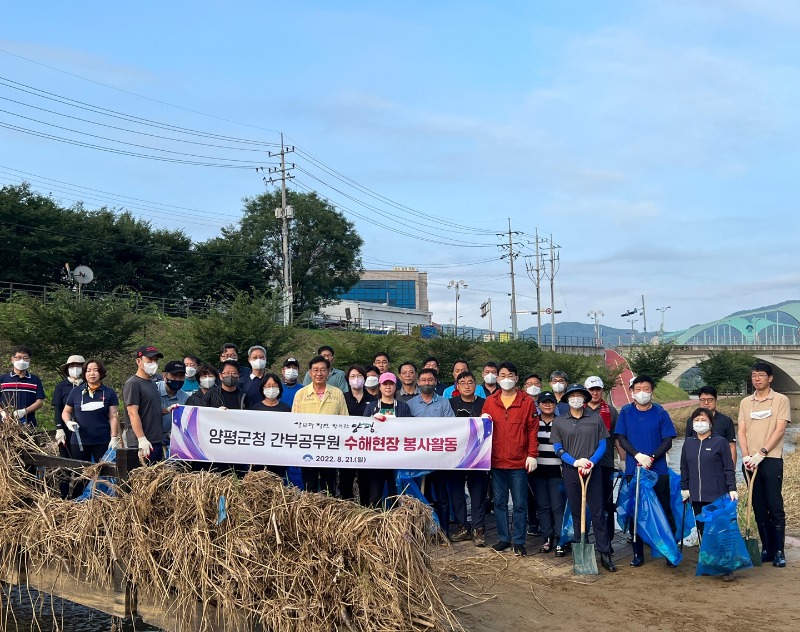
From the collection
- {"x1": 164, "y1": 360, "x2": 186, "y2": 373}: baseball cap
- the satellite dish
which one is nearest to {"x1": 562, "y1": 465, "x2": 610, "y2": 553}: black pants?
{"x1": 164, "y1": 360, "x2": 186, "y2": 373}: baseball cap

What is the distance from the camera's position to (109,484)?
6367 millimetres

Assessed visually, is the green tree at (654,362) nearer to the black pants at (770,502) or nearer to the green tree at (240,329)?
the green tree at (240,329)

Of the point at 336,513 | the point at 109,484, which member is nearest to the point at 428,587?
the point at 336,513

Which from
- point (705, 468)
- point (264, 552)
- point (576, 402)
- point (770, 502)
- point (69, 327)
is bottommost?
point (770, 502)

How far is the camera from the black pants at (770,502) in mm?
8281

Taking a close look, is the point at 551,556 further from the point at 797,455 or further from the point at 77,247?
the point at 77,247

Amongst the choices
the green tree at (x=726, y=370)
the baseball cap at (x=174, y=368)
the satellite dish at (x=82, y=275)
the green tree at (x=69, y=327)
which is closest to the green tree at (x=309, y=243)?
the satellite dish at (x=82, y=275)

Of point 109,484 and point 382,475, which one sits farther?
point 382,475

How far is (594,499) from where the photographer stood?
322 inches

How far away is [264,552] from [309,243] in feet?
178

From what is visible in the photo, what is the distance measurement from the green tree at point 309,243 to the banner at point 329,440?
48640 mm

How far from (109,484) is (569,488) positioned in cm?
441

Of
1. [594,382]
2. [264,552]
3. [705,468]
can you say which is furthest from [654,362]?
[264,552]

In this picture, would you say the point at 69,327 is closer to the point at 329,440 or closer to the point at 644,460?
the point at 329,440
